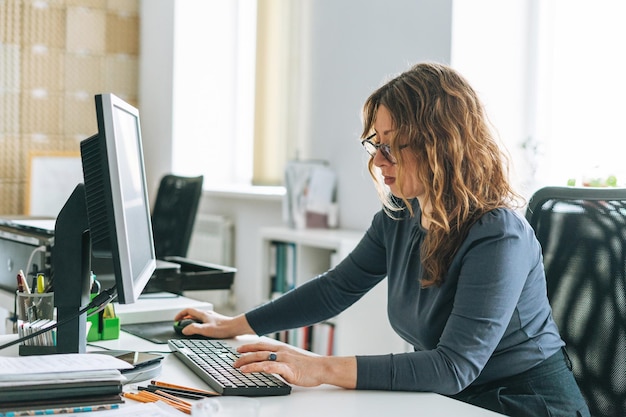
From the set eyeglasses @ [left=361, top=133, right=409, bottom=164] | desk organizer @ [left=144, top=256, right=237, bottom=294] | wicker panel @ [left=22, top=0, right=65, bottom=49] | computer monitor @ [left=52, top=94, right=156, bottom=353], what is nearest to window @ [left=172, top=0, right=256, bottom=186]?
wicker panel @ [left=22, top=0, right=65, bottom=49]

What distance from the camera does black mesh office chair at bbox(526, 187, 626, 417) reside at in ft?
5.32

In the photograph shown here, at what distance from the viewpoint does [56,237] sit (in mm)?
1436

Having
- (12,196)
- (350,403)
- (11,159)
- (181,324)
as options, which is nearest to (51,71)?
(11,159)

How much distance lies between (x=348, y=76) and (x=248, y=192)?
1.06 meters

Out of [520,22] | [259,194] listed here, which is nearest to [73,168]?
[259,194]

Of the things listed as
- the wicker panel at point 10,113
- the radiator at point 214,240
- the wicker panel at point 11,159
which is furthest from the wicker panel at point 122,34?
the radiator at point 214,240

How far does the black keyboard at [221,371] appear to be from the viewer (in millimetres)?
1326

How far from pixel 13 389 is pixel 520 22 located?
8.73ft

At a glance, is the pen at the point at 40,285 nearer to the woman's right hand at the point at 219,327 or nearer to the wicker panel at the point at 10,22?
the woman's right hand at the point at 219,327

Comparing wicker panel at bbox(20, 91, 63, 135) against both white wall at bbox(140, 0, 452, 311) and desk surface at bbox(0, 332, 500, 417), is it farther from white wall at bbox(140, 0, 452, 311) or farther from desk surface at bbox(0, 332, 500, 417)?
desk surface at bbox(0, 332, 500, 417)

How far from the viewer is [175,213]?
364cm

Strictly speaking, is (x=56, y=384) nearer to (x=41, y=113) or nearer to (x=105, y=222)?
(x=105, y=222)

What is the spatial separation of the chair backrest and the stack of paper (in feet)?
7.37

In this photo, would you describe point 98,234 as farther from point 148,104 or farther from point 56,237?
point 148,104
